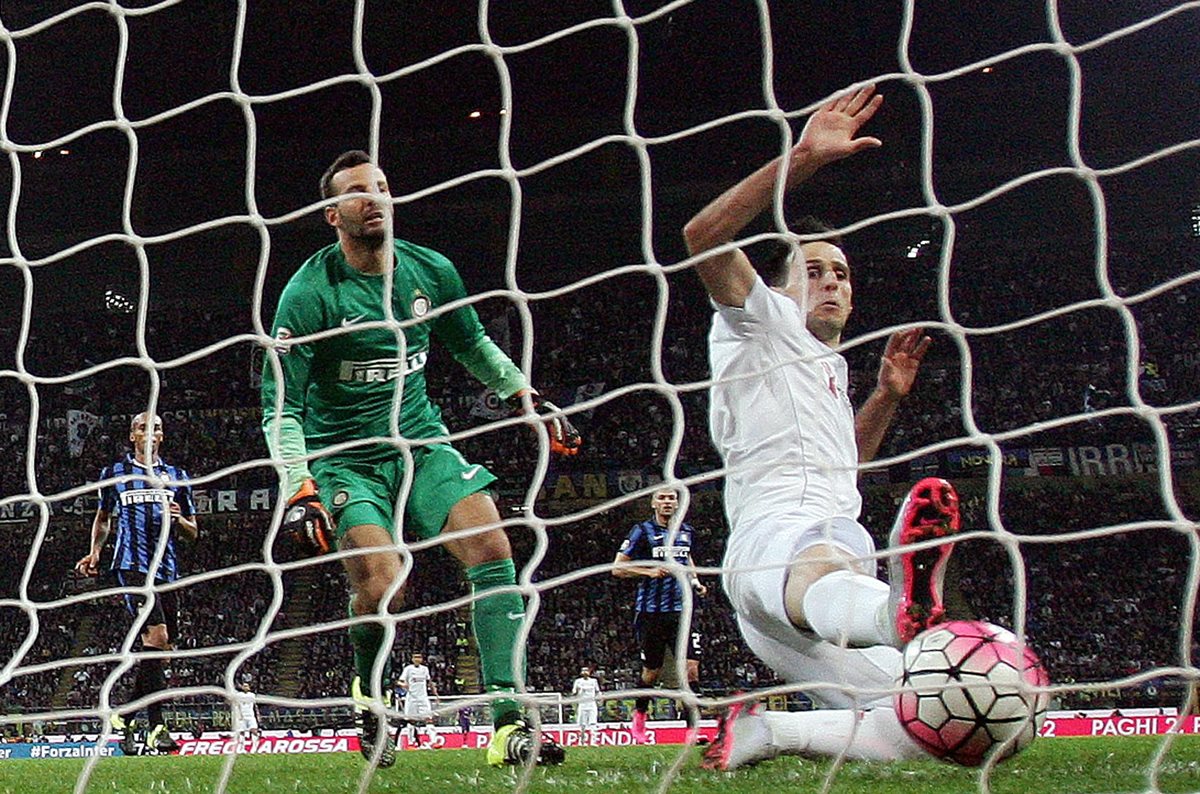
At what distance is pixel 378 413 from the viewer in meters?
4.16

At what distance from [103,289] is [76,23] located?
6.57 m

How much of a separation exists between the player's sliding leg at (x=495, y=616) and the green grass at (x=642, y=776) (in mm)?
102

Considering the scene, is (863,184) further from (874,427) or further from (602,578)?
(874,427)

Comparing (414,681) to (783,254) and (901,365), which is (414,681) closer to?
(783,254)

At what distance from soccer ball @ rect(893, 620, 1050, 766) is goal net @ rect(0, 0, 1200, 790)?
13.5 m

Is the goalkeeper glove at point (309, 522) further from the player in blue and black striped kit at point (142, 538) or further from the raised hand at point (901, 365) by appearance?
the player in blue and black striped kit at point (142, 538)

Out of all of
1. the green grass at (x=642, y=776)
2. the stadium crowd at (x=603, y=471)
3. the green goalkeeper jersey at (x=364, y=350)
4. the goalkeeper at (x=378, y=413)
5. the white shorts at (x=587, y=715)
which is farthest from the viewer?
the stadium crowd at (x=603, y=471)

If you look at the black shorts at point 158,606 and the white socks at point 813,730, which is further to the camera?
the black shorts at point 158,606

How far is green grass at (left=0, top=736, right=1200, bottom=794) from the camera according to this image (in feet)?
11.0

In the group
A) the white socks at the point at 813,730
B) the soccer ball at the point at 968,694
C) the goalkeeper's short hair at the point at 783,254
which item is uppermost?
the goalkeeper's short hair at the point at 783,254

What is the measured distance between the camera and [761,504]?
135 inches

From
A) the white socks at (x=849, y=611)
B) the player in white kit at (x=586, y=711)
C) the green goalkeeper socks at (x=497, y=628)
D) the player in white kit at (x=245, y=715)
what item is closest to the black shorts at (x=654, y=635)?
the player in white kit at (x=586, y=711)

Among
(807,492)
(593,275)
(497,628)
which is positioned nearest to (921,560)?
(807,492)

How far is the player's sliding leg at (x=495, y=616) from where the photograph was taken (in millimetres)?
3674
